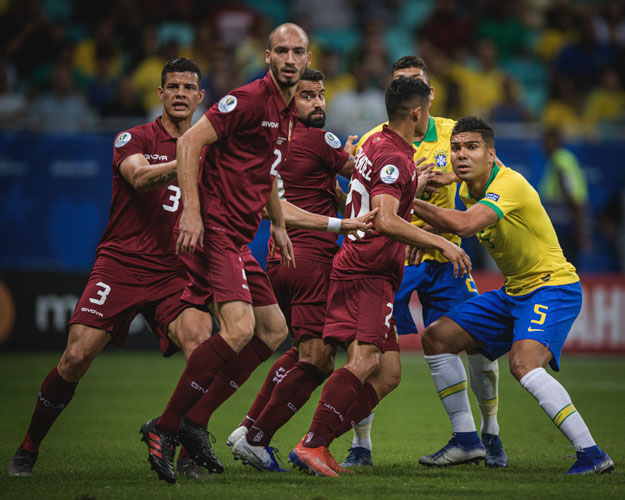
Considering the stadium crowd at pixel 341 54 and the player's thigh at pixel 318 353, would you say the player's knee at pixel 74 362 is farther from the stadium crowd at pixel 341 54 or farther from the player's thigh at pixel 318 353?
the stadium crowd at pixel 341 54

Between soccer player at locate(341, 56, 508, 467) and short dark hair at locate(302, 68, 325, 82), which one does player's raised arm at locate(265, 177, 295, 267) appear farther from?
→ short dark hair at locate(302, 68, 325, 82)

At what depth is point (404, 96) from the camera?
20.2ft

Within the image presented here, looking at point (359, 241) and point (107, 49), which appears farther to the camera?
point (107, 49)

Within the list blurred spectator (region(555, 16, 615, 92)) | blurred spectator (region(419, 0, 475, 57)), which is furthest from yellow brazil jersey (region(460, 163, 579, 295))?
blurred spectator (region(419, 0, 475, 57))

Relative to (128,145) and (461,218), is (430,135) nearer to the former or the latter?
(461,218)

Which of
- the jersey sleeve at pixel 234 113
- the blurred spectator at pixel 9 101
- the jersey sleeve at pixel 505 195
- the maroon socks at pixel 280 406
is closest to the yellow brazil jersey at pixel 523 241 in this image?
the jersey sleeve at pixel 505 195

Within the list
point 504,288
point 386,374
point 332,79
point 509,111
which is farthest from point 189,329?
point 332,79

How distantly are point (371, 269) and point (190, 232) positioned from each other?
1361mm

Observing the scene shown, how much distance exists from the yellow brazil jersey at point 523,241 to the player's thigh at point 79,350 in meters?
2.71

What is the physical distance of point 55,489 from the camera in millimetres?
5238

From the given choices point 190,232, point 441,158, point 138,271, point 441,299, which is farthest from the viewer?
point 441,158

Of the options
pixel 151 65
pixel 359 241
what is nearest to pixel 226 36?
pixel 151 65

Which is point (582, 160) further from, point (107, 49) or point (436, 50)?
point (107, 49)

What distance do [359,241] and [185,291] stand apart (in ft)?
3.98
